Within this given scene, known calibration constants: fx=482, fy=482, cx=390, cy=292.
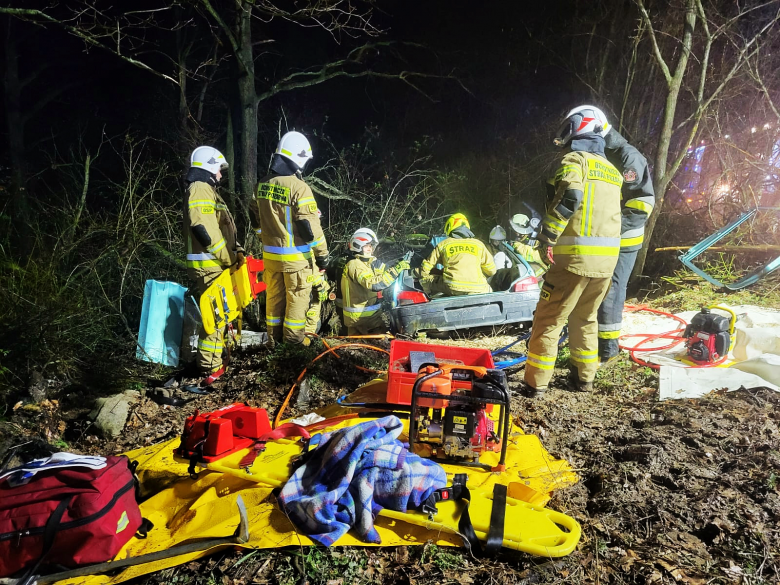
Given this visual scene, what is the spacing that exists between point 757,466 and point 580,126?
284 cm

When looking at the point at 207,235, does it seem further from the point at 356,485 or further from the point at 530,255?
the point at 530,255

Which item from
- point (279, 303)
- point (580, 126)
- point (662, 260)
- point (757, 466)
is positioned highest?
point (580, 126)

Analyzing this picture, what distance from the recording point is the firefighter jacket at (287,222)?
525cm

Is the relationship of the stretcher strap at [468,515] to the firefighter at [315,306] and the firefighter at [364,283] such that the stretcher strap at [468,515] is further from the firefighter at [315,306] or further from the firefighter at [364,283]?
the firefighter at [364,283]

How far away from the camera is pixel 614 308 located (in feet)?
16.0

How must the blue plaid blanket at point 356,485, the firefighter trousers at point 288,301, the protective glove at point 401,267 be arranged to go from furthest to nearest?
1. the protective glove at point 401,267
2. the firefighter trousers at point 288,301
3. the blue plaid blanket at point 356,485

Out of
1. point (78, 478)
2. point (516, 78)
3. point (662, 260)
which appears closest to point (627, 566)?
point (78, 478)

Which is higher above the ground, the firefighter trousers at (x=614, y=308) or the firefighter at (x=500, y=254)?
the firefighter at (x=500, y=254)

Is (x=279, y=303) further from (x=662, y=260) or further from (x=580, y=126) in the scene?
(x=662, y=260)

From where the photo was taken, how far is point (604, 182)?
13.4ft

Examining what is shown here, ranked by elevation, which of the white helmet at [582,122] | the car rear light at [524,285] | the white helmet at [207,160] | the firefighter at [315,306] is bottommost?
the firefighter at [315,306]

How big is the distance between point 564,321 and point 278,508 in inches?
112

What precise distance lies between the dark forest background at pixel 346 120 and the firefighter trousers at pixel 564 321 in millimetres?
3568

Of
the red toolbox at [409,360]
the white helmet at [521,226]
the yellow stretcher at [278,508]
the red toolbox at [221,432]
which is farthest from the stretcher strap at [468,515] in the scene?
the white helmet at [521,226]
